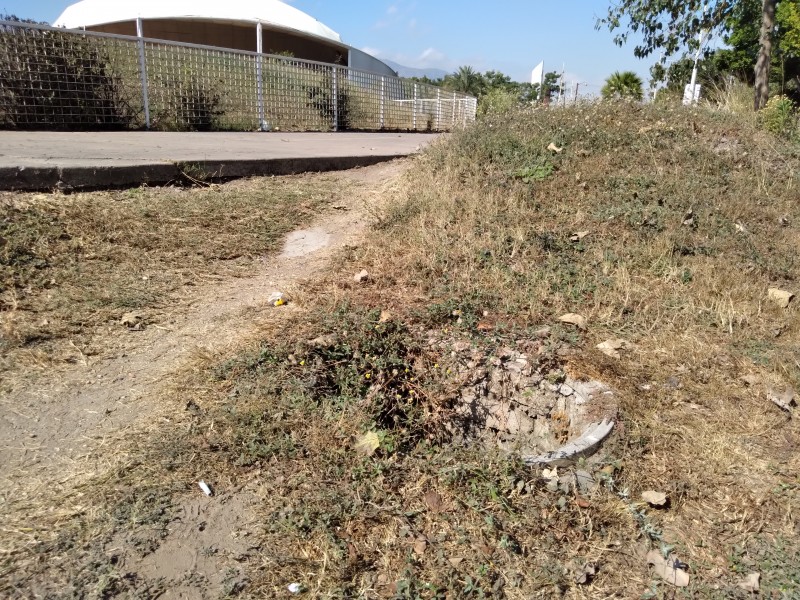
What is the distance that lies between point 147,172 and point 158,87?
16.3 ft

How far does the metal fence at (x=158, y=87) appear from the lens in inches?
315

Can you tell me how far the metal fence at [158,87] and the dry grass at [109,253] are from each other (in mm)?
3838

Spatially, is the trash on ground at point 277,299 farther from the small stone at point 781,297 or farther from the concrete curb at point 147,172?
the small stone at point 781,297

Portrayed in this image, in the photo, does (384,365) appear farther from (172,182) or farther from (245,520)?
(172,182)

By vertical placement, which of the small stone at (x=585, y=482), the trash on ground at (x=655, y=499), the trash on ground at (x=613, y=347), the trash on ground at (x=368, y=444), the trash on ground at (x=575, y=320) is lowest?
the trash on ground at (x=655, y=499)

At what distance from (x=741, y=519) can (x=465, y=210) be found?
10.8 feet

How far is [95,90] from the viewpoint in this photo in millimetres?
8789

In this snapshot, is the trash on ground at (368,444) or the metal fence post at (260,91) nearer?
the trash on ground at (368,444)

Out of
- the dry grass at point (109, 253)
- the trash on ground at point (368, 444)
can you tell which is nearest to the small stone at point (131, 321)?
the dry grass at point (109, 253)

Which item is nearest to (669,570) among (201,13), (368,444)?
(368,444)

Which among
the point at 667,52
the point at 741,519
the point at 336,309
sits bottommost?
the point at 741,519

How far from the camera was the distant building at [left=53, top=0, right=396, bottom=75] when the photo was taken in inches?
1118

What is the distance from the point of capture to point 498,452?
8.73 feet

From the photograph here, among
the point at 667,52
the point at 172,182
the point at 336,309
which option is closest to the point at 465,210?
the point at 336,309
